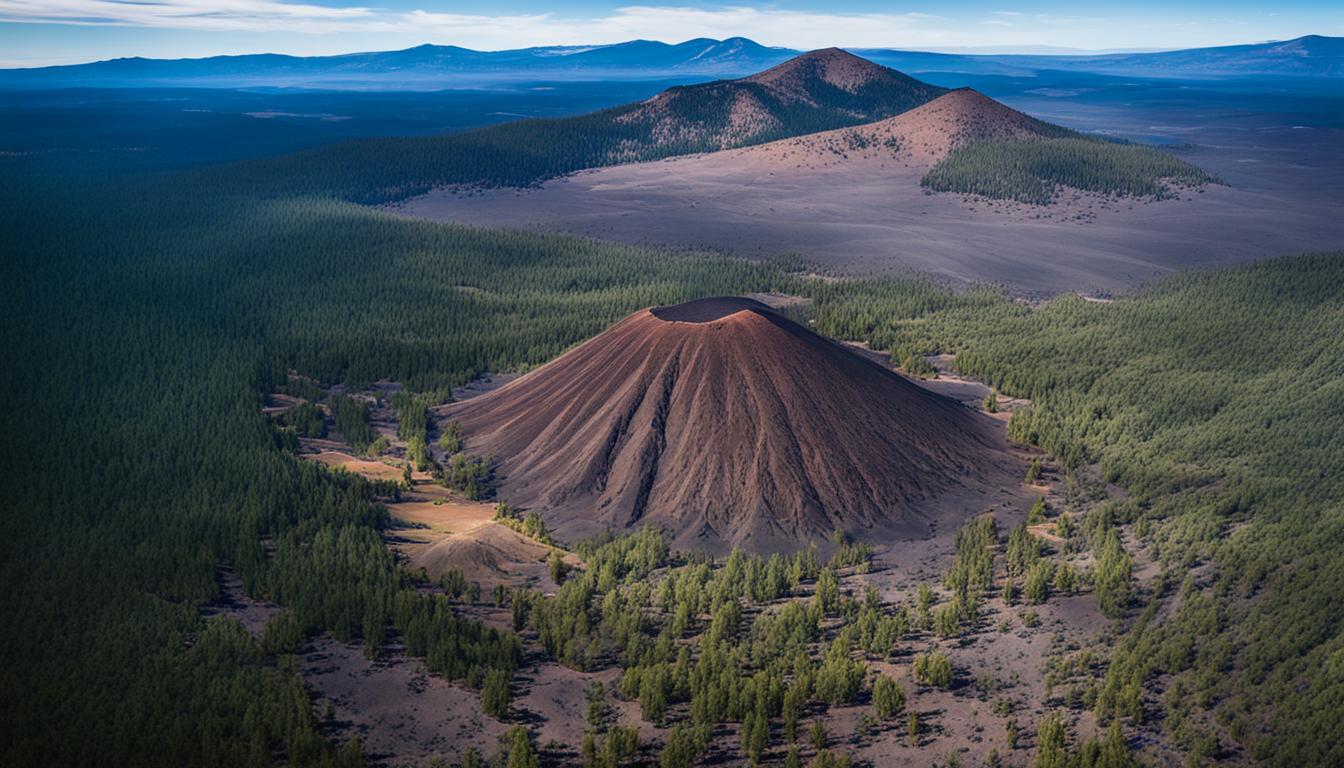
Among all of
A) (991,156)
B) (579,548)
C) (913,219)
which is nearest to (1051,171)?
(991,156)

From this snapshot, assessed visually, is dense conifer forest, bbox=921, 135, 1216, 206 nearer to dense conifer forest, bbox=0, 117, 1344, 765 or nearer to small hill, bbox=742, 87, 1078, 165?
small hill, bbox=742, 87, 1078, 165

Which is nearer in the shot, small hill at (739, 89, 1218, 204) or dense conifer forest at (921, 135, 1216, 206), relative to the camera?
dense conifer forest at (921, 135, 1216, 206)

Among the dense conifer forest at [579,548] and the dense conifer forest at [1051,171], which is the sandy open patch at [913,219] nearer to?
the dense conifer forest at [1051,171]

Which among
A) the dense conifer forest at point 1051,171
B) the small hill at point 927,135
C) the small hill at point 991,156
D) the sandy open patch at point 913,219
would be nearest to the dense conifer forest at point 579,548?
the sandy open patch at point 913,219

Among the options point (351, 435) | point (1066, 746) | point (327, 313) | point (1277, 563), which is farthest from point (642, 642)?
point (327, 313)

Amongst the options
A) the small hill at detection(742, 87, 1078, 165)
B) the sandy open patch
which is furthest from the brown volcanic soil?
the small hill at detection(742, 87, 1078, 165)

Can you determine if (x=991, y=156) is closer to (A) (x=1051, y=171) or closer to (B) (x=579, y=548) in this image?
(A) (x=1051, y=171)
